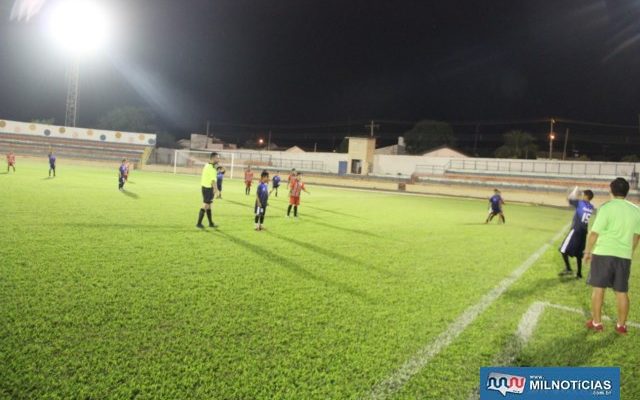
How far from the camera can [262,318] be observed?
4.48 metres

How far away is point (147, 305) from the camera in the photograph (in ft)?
15.2

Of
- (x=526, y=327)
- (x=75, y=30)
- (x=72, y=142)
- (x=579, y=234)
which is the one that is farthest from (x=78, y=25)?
(x=526, y=327)

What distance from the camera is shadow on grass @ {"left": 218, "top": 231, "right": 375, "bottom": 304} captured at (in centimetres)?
571

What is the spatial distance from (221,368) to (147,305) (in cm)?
184

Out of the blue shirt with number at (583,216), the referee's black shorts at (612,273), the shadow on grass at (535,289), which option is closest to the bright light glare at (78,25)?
the blue shirt with number at (583,216)

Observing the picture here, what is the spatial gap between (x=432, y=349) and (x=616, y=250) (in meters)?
2.93

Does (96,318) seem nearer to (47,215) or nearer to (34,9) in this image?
(47,215)

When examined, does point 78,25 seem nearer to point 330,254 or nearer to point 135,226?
point 135,226

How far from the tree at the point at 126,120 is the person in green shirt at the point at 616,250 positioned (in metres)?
95.9

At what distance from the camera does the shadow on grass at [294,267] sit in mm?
5710

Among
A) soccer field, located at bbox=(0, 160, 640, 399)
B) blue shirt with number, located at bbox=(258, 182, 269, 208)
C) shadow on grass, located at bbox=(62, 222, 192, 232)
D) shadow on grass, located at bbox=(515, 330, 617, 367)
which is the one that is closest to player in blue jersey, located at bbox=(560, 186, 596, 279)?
soccer field, located at bbox=(0, 160, 640, 399)

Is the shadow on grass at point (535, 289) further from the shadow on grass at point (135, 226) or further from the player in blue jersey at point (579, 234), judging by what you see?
the shadow on grass at point (135, 226)

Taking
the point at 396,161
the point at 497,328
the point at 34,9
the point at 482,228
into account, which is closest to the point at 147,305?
the point at 497,328

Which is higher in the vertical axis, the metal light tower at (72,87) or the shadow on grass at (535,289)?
the metal light tower at (72,87)
